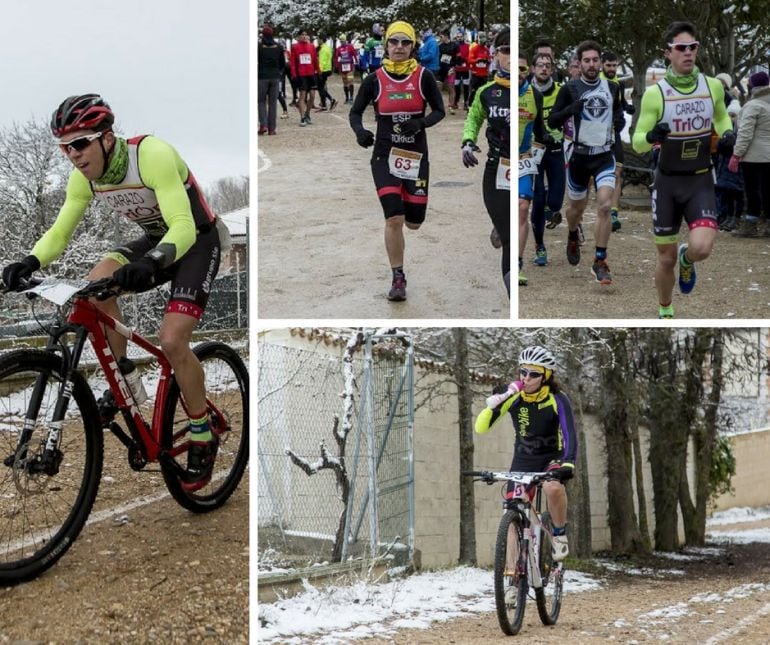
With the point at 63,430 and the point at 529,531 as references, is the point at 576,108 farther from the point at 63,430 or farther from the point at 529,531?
the point at 63,430

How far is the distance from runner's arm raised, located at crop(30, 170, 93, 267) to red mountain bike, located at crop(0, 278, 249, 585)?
0.17 m

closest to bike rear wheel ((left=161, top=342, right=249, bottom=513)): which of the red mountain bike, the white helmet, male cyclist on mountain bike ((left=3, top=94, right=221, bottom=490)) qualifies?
the red mountain bike

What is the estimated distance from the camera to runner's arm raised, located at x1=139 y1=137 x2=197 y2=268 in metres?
3.86

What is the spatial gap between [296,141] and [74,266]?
13.1ft

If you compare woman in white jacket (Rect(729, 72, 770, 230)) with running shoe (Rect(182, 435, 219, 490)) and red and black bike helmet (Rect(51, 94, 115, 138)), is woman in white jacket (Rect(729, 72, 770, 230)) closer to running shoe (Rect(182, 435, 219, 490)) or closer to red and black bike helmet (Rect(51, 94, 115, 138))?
running shoe (Rect(182, 435, 219, 490))

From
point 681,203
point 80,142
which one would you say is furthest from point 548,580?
point 80,142

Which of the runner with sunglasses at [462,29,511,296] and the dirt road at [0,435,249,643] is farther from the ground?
the runner with sunglasses at [462,29,511,296]

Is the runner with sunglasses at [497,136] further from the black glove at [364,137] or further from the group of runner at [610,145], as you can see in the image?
the black glove at [364,137]

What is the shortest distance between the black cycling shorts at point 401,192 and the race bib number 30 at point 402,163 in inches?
1.2

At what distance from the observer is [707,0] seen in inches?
228

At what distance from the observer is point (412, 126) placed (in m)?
5.78

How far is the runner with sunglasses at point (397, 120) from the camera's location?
574 cm

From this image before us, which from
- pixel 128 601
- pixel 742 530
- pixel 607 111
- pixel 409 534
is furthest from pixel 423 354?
pixel 742 530

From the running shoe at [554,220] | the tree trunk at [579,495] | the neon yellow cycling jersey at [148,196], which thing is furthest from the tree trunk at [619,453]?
the neon yellow cycling jersey at [148,196]
